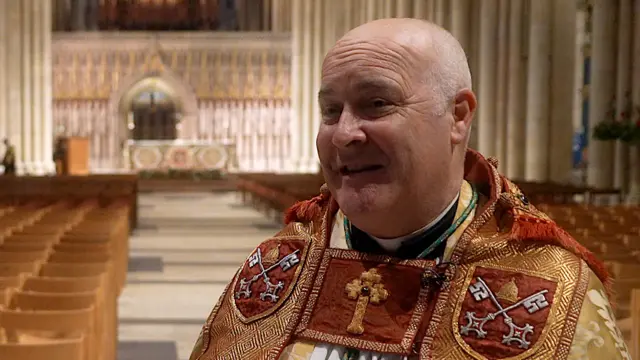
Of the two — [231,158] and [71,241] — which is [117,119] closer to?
[231,158]

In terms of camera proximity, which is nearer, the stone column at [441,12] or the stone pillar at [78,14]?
the stone column at [441,12]

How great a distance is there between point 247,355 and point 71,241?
5419 millimetres

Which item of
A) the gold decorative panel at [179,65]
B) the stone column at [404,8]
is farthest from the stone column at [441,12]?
the gold decorative panel at [179,65]

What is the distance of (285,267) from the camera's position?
1769 mm

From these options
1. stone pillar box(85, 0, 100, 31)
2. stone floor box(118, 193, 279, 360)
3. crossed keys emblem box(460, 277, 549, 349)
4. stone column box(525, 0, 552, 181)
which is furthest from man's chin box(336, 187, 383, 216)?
stone pillar box(85, 0, 100, 31)

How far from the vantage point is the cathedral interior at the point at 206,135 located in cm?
639

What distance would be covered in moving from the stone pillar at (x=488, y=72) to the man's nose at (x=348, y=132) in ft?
59.2

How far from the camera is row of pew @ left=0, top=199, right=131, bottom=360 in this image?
3.46 metres

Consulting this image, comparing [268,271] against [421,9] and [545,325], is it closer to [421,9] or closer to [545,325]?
[545,325]

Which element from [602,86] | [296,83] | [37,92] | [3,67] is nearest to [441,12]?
[602,86]

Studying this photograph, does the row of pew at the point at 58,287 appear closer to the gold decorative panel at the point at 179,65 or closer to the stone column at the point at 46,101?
the stone column at the point at 46,101

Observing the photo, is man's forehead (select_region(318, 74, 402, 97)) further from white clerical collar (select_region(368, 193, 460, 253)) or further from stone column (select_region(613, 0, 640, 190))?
stone column (select_region(613, 0, 640, 190))

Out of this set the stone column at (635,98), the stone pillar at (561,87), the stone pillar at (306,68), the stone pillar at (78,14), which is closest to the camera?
the stone column at (635,98)

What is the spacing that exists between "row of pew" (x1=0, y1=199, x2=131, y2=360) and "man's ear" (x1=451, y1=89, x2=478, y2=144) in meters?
1.88
